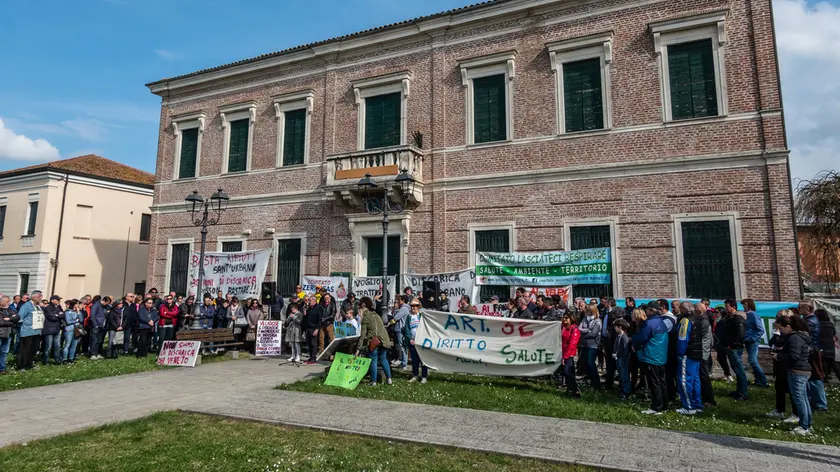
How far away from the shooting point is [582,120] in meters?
15.8

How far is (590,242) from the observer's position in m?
15.1

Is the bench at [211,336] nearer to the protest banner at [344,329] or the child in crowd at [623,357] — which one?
the protest banner at [344,329]

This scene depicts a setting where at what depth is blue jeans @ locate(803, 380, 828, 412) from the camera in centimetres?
801

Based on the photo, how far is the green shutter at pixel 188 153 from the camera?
22312 mm

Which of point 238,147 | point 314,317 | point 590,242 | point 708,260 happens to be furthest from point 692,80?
point 238,147

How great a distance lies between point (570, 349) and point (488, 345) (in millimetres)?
1801

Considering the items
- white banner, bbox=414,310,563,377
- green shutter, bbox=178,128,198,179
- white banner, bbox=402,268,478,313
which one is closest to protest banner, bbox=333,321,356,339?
white banner, bbox=414,310,563,377

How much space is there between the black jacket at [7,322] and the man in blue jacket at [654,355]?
14.0 m

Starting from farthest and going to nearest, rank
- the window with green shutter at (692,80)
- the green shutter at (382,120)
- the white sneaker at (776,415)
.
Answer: the green shutter at (382,120) < the window with green shutter at (692,80) < the white sneaker at (776,415)

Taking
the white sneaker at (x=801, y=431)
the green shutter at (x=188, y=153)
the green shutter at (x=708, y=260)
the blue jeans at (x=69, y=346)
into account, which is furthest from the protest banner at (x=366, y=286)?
the white sneaker at (x=801, y=431)

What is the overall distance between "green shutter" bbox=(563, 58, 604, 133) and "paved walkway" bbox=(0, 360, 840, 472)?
10583mm

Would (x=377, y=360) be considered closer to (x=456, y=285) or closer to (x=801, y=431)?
(x=456, y=285)

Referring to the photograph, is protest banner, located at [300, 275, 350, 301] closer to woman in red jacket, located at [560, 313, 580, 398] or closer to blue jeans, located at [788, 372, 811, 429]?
woman in red jacket, located at [560, 313, 580, 398]

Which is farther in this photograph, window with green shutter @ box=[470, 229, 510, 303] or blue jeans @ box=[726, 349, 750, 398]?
window with green shutter @ box=[470, 229, 510, 303]
